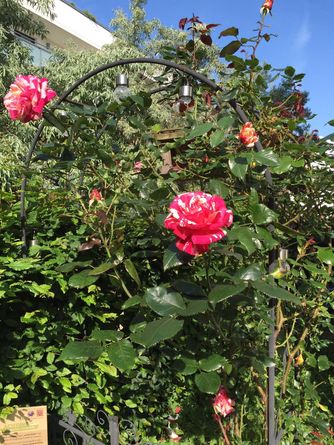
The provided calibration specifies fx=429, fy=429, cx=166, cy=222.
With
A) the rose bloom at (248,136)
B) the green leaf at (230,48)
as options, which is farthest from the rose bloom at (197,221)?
the green leaf at (230,48)

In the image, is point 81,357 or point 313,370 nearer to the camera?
point 81,357

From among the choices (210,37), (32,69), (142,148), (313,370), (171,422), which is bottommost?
(171,422)

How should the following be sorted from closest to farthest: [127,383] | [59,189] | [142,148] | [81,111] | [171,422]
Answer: [81,111]
[142,148]
[59,189]
[127,383]
[171,422]

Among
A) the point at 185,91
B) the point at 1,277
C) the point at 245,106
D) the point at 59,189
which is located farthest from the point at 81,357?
the point at 245,106

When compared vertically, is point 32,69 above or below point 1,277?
above

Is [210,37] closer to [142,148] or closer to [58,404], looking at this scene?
[142,148]

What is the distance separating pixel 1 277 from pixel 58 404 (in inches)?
32.5

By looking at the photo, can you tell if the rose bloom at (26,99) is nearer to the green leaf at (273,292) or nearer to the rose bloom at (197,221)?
the rose bloom at (197,221)

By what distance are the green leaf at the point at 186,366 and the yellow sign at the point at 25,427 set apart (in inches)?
35.2

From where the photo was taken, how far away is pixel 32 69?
41.1 ft

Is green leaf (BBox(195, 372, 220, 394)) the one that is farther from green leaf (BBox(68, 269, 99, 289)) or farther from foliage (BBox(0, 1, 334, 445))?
green leaf (BBox(68, 269, 99, 289))

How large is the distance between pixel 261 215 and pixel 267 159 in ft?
0.70

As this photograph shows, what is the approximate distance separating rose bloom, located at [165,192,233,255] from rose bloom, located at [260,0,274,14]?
1.34m

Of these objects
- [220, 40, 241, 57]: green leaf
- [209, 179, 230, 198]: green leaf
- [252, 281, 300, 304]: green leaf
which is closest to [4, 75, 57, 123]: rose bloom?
[209, 179, 230, 198]: green leaf
